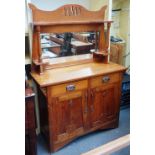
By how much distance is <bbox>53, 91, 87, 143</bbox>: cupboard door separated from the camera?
180 centimetres

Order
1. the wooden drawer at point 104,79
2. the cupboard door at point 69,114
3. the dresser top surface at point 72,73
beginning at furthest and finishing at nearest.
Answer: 1. the wooden drawer at point 104,79
2. the cupboard door at point 69,114
3. the dresser top surface at point 72,73

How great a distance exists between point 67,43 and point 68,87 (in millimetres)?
526

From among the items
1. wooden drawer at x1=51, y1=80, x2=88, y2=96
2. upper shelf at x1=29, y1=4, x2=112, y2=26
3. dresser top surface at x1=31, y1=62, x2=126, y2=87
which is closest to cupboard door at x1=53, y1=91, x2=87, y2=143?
wooden drawer at x1=51, y1=80, x2=88, y2=96

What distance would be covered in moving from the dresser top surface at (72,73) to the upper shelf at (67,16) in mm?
455

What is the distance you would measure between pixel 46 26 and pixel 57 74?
0.47m

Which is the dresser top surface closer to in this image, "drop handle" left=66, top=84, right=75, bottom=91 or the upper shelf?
"drop handle" left=66, top=84, right=75, bottom=91

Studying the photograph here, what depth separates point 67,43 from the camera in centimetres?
205

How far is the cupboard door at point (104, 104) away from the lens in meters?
2.00

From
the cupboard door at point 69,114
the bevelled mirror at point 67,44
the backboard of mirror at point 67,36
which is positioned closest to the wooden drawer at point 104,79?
the cupboard door at point 69,114

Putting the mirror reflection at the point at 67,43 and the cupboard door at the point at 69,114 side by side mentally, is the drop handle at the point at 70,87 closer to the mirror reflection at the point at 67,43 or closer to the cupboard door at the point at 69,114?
the cupboard door at the point at 69,114
